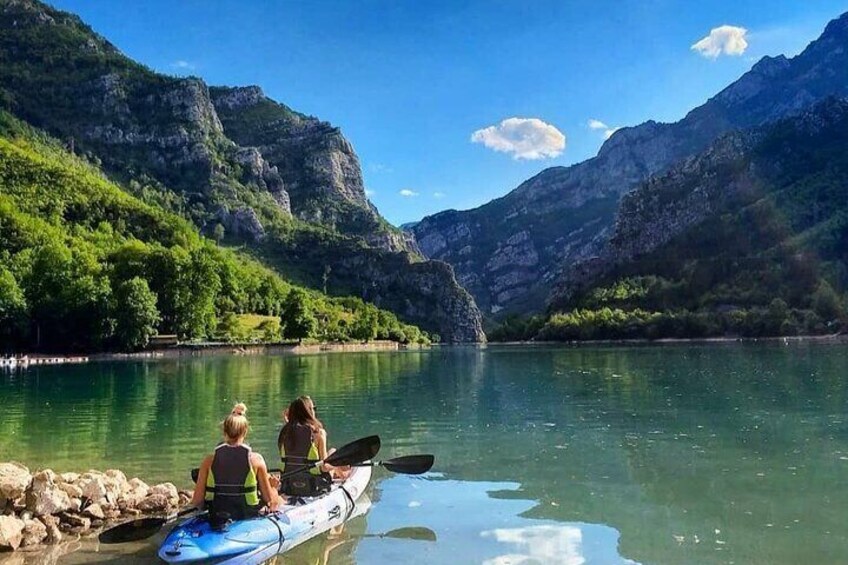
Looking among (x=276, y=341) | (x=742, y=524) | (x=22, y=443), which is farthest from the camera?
(x=276, y=341)

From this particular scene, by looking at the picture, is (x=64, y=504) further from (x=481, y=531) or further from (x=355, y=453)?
(x=481, y=531)

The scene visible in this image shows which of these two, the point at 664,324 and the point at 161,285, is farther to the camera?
the point at 664,324

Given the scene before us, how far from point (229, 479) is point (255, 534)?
106 cm

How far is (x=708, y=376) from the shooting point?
175 feet

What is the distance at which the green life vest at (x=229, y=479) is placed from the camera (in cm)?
1245

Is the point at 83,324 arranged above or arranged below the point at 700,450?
above

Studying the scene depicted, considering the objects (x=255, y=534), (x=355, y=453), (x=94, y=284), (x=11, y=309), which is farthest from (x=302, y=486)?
(x=94, y=284)

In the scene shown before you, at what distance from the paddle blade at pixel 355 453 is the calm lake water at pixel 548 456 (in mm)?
1299

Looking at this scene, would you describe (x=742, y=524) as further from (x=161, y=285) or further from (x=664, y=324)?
(x=664, y=324)

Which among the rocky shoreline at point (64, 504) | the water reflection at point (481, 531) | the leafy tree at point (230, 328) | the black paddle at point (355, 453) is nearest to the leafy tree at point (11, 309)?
the leafy tree at point (230, 328)

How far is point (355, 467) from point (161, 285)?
399 ft

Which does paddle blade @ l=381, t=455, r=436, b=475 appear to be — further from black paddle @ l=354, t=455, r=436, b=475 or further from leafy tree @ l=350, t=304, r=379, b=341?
leafy tree @ l=350, t=304, r=379, b=341

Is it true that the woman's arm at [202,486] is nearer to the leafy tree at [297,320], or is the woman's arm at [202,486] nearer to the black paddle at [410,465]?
the black paddle at [410,465]

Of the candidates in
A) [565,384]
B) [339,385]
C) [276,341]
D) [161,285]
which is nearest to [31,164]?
[161,285]
